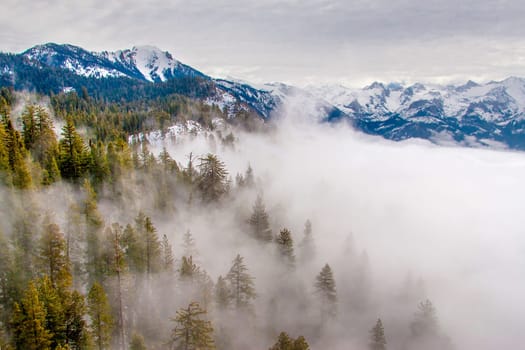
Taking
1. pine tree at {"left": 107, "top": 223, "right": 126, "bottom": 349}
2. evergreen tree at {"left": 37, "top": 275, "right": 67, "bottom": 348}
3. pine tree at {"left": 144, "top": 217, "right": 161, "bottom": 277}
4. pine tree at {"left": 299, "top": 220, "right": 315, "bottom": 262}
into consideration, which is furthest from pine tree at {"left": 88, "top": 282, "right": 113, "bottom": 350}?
pine tree at {"left": 299, "top": 220, "right": 315, "bottom": 262}

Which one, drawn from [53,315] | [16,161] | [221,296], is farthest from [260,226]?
[53,315]

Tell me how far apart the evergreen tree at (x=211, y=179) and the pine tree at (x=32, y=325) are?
38070mm

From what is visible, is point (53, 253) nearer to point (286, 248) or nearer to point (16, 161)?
point (16, 161)

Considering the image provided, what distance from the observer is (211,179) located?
A: 67500 millimetres

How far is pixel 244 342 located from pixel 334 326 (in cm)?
2019

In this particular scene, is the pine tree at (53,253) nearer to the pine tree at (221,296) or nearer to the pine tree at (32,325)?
the pine tree at (32,325)

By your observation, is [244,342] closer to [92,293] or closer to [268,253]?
[268,253]

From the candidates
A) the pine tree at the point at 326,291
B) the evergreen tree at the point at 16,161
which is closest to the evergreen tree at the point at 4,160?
the evergreen tree at the point at 16,161

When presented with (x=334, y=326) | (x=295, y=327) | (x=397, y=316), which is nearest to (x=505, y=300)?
(x=397, y=316)

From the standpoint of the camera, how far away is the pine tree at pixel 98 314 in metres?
33.9

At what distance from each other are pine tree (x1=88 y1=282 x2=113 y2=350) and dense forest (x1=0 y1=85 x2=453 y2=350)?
13 centimetres

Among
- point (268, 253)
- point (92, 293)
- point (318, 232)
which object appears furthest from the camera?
point (318, 232)

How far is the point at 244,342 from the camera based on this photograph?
55.4 metres

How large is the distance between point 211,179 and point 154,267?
23321 mm
